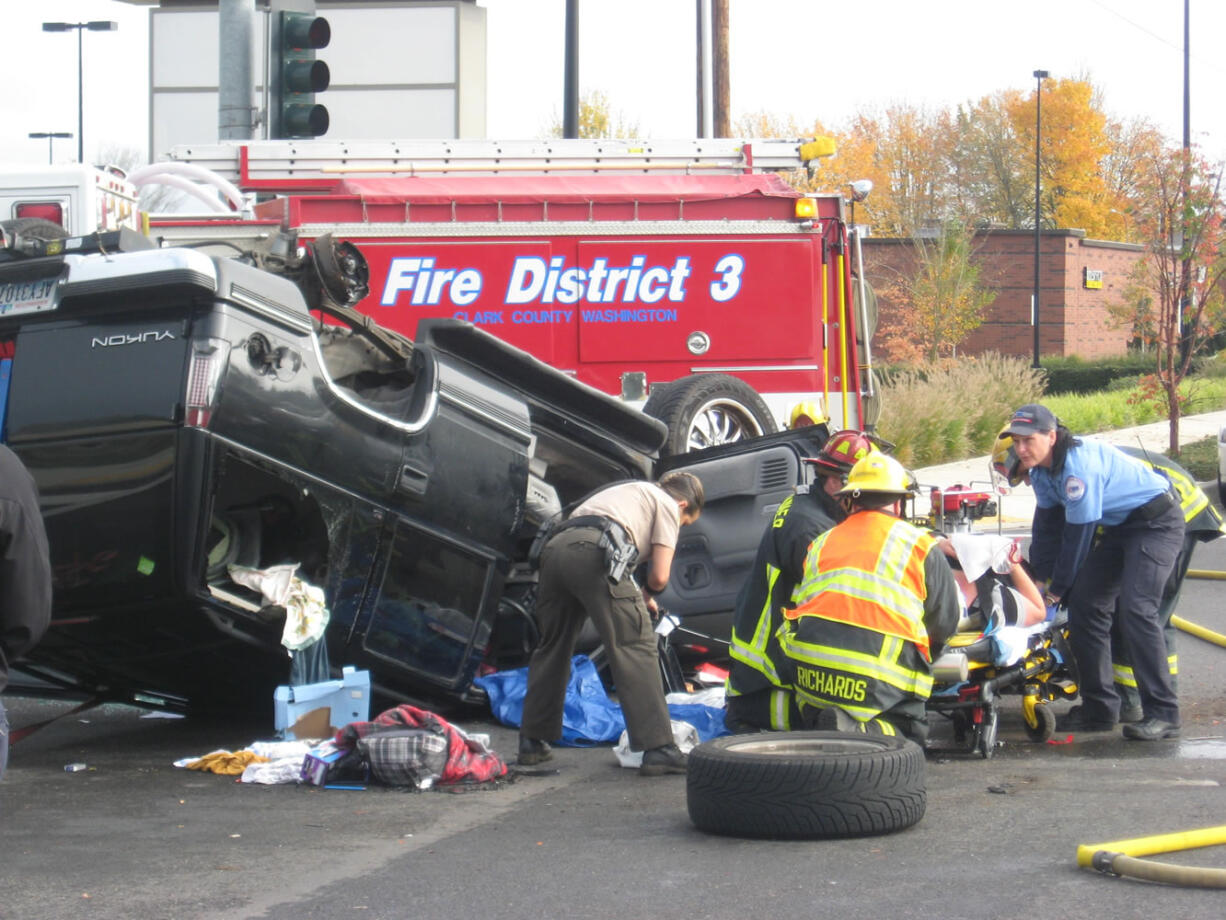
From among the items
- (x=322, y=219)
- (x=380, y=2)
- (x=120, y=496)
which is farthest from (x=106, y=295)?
(x=380, y=2)

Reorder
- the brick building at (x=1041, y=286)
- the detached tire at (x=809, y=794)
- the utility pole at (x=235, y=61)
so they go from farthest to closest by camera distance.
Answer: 1. the brick building at (x=1041, y=286)
2. the utility pole at (x=235, y=61)
3. the detached tire at (x=809, y=794)

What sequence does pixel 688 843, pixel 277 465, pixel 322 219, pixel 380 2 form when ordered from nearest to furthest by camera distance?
pixel 688 843 → pixel 277 465 → pixel 322 219 → pixel 380 2

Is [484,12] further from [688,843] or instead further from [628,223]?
Result: [688,843]

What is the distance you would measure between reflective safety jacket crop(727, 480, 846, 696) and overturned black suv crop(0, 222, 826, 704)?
1213mm

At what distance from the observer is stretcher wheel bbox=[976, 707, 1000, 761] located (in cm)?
638

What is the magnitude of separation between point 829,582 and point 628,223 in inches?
263

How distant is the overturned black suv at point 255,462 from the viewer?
19.7ft

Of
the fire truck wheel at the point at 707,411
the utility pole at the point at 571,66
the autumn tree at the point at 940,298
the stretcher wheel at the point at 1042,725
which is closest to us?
the stretcher wheel at the point at 1042,725

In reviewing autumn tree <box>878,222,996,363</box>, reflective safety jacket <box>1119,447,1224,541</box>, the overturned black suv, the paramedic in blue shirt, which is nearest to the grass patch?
autumn tree <box>878,222,996,363</box>

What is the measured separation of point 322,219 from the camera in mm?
11898

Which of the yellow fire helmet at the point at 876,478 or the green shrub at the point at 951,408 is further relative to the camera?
the green shrub at the point at 951,408

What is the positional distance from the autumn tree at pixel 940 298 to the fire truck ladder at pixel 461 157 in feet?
71.7

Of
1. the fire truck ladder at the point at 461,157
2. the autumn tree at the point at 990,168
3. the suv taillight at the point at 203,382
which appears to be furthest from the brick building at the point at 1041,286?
the suv taillight at the point at 203,382

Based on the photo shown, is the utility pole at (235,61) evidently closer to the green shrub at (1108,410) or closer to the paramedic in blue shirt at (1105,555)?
the paramedic in blue shirt at (1105,555)
